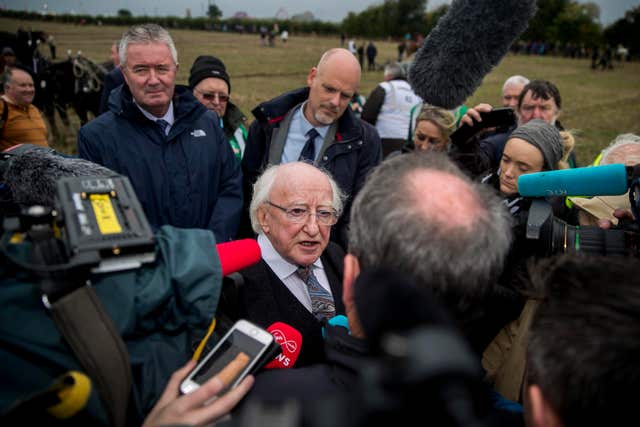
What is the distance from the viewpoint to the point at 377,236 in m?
0.96

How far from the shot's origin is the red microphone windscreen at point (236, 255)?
126 centimetres

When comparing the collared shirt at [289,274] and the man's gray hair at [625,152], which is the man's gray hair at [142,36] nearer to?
the collared shirt at [289,274]

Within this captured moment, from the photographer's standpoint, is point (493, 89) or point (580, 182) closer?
point (580, 182)

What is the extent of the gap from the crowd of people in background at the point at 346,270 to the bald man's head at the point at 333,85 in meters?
0.01

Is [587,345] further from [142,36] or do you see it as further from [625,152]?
[142,36]

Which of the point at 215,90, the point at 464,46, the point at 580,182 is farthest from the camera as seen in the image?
the point at 215,90

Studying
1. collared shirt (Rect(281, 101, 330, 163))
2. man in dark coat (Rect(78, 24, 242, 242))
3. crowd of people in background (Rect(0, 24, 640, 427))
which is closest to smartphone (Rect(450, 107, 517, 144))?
crowd of people in background (Rect(0, 24, 640, 427))

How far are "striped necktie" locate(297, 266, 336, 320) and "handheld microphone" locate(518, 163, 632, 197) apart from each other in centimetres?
103

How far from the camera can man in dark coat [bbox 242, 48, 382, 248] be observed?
2.98m

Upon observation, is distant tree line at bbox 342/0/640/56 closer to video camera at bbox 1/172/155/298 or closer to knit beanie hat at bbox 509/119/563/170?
knit beanie hat at bbox 509/119/563/170

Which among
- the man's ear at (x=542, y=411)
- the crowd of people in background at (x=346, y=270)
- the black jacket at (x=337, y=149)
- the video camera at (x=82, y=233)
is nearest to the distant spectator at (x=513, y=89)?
the crowd of people in background at (x=346, y=270)

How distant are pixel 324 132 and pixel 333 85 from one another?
0.36 metres

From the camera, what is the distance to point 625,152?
7.79ft

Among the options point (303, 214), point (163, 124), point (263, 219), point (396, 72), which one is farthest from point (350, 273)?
point (396, 72)
